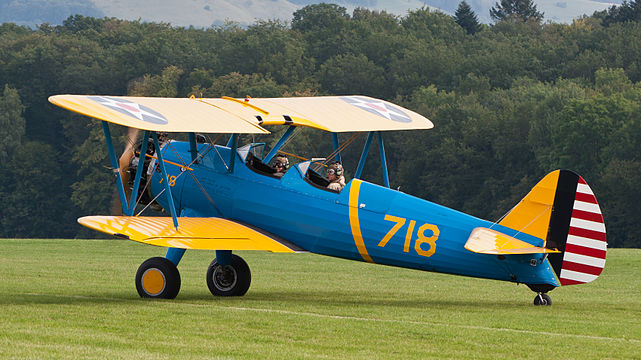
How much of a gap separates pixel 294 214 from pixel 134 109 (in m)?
2.52

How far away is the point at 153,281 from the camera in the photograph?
14461 millimetres

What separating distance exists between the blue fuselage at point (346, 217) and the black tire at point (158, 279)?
128cm

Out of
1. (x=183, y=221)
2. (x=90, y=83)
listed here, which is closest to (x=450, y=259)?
(x=183, y=221)

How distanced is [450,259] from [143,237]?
12.5ft

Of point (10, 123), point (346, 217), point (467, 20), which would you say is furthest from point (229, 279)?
point (467, 20)

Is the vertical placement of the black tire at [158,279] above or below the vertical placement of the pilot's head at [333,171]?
Result: below

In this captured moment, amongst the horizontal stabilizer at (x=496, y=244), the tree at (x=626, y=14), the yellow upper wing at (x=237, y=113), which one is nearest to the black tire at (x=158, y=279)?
the yellow upper wing at (x=237, y=113)

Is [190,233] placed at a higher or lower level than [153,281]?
higher

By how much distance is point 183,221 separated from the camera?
1466 centimetres

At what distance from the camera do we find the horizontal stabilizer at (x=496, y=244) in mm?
12961

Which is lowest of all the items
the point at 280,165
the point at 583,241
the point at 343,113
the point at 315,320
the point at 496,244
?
the point at 315,320

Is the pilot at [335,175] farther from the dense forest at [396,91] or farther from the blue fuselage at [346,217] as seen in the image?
the dense forest at [396,91]

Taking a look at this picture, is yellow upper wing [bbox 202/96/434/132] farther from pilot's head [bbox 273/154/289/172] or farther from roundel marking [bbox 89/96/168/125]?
roundel marking [bbox 89/96/168/125]

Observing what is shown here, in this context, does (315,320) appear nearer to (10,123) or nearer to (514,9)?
(10,123)
